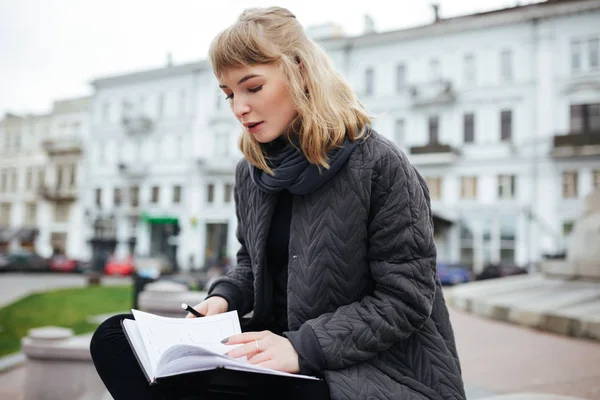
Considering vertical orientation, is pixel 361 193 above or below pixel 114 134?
below

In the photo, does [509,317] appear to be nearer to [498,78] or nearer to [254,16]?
[254,16]

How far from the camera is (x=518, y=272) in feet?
→ 65.7

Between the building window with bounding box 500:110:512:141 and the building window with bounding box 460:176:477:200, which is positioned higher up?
the building window with bounding box 500:110:512:141

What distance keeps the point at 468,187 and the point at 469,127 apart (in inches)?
113

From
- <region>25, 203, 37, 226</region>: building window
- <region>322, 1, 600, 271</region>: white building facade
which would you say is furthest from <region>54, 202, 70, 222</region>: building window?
<region>322, 1, 600, 271</region>: white building facade

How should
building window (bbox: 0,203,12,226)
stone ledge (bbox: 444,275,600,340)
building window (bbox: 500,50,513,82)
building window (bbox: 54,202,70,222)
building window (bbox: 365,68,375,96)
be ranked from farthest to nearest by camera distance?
building window (bbox: 0,203,12,226) < building window (bbox: 54,202,70,222) < building window (bbox: 365,68,375,96) < building window (bbox: 500,50,513,82) < stone ledge (bbox: 444,275,600,340)

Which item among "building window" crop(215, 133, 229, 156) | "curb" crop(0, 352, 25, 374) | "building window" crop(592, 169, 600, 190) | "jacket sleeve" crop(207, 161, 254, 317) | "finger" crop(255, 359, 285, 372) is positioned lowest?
"curb" crop(0, 352, 25, 374)

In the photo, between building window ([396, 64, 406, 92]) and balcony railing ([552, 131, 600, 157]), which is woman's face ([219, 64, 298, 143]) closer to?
balcony railing ([552, 131, 600, 157])

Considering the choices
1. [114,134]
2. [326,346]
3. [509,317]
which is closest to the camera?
[326,346]

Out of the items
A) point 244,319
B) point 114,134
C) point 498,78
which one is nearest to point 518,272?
point 498,78

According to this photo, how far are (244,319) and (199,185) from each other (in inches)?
1151

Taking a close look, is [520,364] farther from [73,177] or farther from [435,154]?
[73,177]

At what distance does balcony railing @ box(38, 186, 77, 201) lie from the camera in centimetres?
3562

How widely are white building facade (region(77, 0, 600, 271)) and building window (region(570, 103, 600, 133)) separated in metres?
0.04
